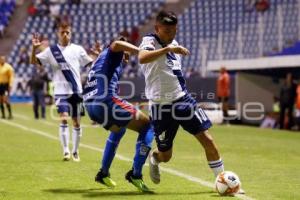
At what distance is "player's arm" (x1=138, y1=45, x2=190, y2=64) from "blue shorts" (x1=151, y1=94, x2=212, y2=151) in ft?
2.66

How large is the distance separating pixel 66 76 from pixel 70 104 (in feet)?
1.61

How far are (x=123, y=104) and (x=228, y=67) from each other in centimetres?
1924

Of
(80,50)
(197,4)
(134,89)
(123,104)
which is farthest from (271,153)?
(197,4)

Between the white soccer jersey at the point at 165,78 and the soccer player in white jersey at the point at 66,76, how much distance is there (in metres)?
4.47

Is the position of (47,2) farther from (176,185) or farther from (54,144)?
(176,185)

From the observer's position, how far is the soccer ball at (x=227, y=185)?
8594 millimetres

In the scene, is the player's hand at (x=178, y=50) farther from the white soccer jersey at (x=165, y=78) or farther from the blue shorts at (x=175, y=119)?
the blue shorts at (x=175, y=119)

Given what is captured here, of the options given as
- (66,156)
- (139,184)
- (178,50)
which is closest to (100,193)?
(139,184)

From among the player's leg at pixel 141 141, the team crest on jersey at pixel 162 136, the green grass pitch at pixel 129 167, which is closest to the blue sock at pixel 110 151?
the green grass pitch at pixel 129 167

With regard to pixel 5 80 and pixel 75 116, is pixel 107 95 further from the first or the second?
pixel 5 80

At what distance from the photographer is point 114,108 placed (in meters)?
8.91

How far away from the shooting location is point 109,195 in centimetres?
877

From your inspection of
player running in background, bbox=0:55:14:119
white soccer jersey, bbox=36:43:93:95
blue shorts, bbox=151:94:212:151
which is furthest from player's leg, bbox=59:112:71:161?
player running in background, bbox=0:55:14:119

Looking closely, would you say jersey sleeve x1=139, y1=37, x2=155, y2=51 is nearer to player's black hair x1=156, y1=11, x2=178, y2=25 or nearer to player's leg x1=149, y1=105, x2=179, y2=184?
player's black hair x1=156, y1=11, x2=178, y2=25
